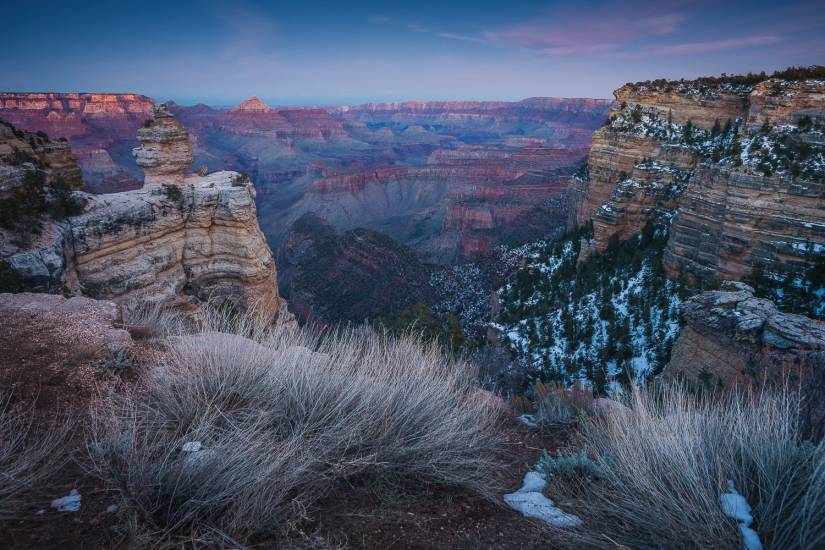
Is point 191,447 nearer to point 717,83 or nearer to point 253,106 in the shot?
point 717,83

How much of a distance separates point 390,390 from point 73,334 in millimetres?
3323

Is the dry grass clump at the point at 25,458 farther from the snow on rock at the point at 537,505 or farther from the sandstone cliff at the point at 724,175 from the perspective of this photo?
the sandstone cliff at the point at 724,175

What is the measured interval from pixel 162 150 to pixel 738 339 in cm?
1685

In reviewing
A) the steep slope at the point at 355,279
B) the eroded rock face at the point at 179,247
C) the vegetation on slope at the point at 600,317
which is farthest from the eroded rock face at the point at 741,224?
the steep slope at the point at 355,279

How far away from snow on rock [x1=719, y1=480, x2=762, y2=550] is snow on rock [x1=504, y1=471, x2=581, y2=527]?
76cm

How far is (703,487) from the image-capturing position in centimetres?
228

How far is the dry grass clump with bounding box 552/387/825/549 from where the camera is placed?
2.03 metres

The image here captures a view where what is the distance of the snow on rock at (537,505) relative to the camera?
8.27 ft

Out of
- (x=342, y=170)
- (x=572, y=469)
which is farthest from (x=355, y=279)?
(x=342, y=170)

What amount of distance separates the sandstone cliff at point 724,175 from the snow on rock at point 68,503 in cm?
1685

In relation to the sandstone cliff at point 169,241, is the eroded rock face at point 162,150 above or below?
above

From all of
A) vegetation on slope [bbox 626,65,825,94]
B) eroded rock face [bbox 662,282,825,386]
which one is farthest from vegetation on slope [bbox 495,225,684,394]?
vegetation on slope [bbox 626,65,825,94]

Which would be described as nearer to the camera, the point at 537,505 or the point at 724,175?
the point at 537,505

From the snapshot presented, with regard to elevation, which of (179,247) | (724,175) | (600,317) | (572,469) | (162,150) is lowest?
(600,317)
